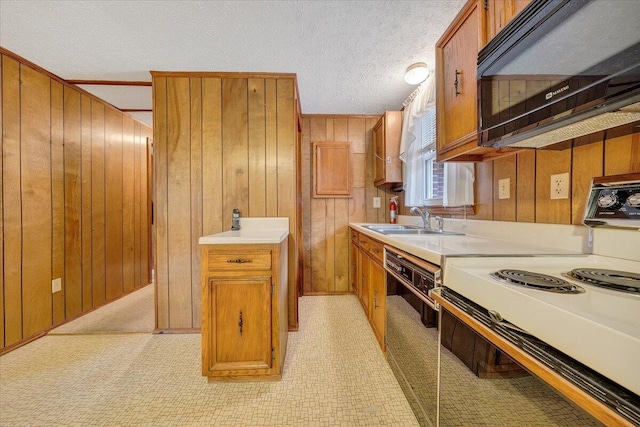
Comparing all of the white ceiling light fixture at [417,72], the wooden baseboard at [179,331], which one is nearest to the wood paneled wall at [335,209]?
the white ceiling light fixture at [417,72]

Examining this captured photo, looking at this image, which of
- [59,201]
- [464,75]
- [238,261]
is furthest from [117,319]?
[464,75]

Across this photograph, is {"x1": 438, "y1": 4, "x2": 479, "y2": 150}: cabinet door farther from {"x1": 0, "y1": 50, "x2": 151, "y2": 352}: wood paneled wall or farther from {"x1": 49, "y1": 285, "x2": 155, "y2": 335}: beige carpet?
{"x1": 0, "y1": 50, "x2": 151, "y2": 352}: wood paneled wall

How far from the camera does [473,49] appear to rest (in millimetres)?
1189

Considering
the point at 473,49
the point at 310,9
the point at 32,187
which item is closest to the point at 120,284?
the point at 32,187

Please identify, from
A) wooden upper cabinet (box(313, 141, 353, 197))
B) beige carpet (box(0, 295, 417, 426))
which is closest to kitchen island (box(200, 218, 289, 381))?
beige carpet (box(0, 295, 417, 426))

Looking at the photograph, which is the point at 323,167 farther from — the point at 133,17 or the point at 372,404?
the point at 372,404

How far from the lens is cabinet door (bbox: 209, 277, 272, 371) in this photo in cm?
148

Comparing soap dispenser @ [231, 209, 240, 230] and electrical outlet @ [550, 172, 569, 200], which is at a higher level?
electrical outlet @ [550, 172, 569, 200]

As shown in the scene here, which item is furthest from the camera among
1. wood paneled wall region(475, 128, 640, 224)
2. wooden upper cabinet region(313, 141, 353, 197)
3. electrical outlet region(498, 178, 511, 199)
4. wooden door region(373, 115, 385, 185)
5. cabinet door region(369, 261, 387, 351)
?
wooden upper cabinet region(313, 141, 353, 197)

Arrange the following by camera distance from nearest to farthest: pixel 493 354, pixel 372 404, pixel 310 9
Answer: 1. pixel 493 354
2. pixel 372 404
3. pixel 310 9

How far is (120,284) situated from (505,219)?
3.91m

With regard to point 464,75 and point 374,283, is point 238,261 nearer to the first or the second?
point 374,283

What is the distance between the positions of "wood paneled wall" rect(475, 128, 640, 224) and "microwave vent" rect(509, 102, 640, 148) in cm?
11

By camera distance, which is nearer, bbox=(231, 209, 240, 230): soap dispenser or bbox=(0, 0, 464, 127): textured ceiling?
bbox=(0, 0, 464, 127): textured ceiling
